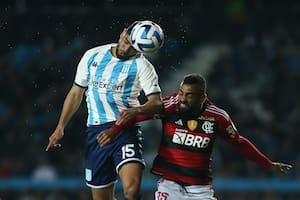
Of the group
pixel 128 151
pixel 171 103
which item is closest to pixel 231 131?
pixel 171 103

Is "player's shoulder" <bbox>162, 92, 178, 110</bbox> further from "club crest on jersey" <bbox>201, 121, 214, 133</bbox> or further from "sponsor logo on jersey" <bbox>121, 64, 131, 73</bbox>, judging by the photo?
"sponsor logo on jersey" <bbox>121, 64, 131, 73</bbox>

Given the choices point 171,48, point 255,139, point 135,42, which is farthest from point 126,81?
point 171,48

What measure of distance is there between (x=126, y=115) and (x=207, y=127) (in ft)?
2.72

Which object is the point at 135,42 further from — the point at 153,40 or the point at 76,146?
the point at 76,146

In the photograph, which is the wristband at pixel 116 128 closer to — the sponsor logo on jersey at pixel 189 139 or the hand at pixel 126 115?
the hand at pixel 126 115

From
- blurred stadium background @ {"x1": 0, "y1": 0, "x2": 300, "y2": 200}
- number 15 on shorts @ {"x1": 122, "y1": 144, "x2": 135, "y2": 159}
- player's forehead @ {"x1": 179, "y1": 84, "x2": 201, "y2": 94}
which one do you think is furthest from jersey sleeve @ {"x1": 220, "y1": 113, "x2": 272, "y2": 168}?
blurred stadium background @ {"x1": 0, "y1": 0, "x2": 300, "y2": 200}

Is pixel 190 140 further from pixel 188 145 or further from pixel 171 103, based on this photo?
pixel 171 103

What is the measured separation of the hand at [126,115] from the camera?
9.81m

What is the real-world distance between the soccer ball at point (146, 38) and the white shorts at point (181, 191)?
1.24 metres

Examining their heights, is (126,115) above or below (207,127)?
above

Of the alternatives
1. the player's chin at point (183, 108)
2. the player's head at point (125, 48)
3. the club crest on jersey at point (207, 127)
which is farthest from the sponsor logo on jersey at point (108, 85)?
the club crest on jersey at point (207, 127)

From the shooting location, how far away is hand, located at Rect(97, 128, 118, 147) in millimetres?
9867

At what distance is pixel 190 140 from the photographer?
1016 centimetres

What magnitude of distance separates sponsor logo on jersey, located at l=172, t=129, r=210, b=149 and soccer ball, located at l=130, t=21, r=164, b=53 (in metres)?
0.81
